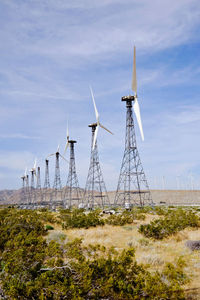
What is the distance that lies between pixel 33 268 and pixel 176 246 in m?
8.95

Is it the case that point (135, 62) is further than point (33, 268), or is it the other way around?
point (135, 62)

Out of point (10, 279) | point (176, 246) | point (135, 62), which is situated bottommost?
point (176, 246)

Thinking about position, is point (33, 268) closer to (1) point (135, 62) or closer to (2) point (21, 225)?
(2) point (21, 225)

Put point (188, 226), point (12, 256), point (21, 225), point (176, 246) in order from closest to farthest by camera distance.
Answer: point (12, 256) → point (176, 246) → point (21, 225) → point (188, 226)

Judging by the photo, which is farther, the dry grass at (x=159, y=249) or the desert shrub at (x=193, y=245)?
the desert shrub at (x=193, y=245)

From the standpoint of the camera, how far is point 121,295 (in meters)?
6.98

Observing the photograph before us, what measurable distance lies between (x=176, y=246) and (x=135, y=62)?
21941 mm

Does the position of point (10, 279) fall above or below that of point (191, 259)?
above

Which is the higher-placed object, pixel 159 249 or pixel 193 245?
pixel 193 245

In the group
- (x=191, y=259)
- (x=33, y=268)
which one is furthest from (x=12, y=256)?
(x=191, y=259)

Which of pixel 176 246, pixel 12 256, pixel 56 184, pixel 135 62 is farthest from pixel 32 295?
pixel 56 184

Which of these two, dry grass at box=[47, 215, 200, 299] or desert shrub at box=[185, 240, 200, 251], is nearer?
dry grass at box=[47, 215, 200, 299]

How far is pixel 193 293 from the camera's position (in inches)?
307

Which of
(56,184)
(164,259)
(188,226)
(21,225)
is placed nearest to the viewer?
(164,259)
